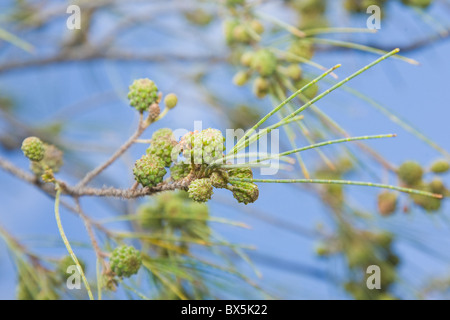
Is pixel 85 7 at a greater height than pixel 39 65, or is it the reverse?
pixel 85 7

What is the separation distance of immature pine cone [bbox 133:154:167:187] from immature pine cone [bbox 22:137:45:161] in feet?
0.41

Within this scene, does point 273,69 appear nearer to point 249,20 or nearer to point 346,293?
point 249,20

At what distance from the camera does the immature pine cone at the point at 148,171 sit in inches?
16.7

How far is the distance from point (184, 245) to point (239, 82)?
0.81ft

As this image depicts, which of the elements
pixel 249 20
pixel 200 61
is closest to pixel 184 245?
pixel 249 20

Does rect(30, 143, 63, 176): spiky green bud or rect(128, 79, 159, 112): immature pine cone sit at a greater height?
rect(128, 79, 159, 112): immature pine cone

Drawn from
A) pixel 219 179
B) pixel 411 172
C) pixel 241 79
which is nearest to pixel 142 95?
pixel 219 179

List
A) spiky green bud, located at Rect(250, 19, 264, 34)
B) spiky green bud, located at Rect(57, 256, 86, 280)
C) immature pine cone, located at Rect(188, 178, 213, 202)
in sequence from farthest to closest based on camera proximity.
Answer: spiky green bud, located at Rect(250, 19, 264, 34), spiky green bud, located at Rect(57, 256, 86, 280), immature pine cone, located at Rect(188, 178, 213, 202)

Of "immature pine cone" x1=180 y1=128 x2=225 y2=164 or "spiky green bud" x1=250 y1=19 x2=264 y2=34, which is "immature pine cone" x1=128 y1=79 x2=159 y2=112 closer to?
"immature pine cone" x1=180 y1=128 x2=225 y2=164

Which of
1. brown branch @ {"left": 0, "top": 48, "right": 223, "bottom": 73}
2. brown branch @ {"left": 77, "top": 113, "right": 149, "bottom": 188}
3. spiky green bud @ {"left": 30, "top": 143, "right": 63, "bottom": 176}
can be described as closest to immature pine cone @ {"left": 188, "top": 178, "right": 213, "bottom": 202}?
brown branch @ {"left": 77, "top": 113, "right": 149, "bottom": 188}

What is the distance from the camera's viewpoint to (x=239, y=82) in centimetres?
70

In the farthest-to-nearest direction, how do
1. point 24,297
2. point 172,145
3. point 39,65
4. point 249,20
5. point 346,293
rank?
point 39,65
point 346,293
point 249,20
point 24,297
point 172,145

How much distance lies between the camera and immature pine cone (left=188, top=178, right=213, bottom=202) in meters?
0.39

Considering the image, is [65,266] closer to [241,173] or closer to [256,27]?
[241,173]
